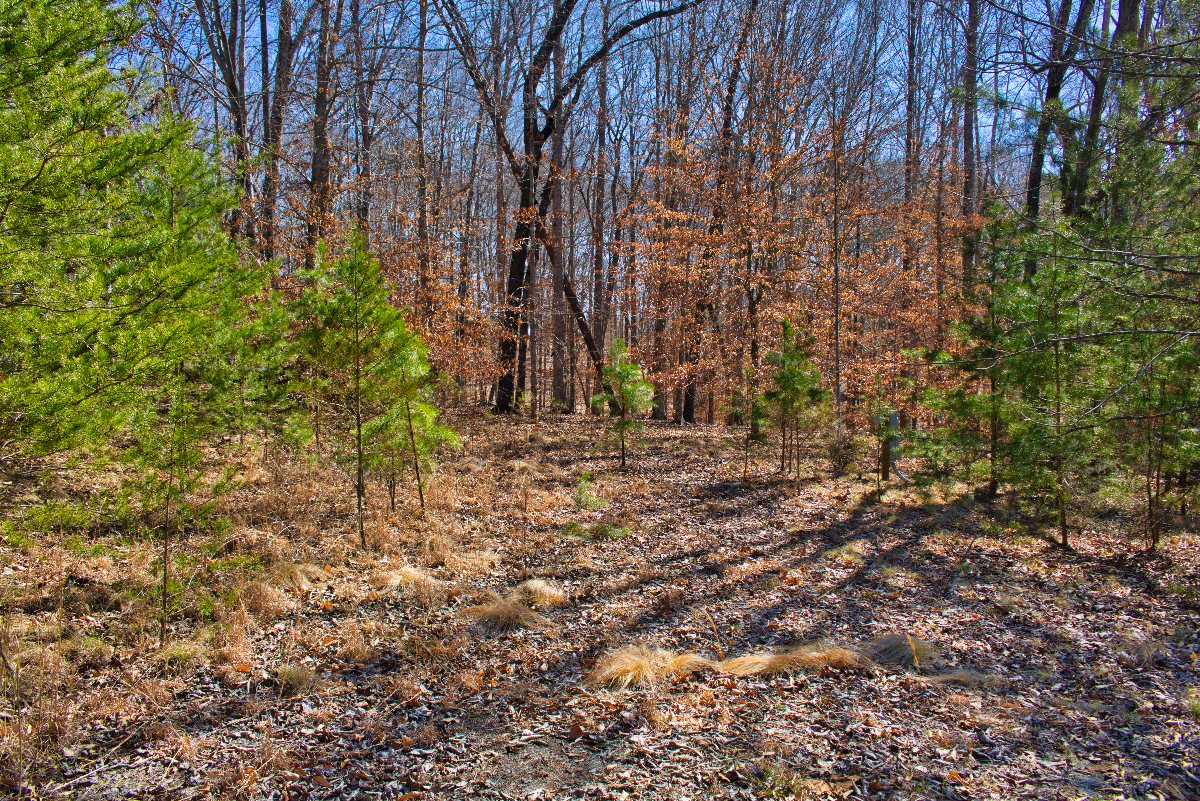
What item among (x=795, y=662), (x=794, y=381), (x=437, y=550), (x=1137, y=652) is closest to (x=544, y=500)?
(x=437, y=550)

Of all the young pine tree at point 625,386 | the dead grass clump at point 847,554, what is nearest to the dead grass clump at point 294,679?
the dead grass clump at point 847,554

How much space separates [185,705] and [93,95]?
352 cm

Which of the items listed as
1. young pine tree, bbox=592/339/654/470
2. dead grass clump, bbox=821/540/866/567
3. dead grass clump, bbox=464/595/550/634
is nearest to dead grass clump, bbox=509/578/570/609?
dead grass clump, bbox=464/595/550/634

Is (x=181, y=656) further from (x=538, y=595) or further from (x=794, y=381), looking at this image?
(x=794, y=381)

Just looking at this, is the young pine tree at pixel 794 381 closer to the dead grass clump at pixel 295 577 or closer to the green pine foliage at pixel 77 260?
the dead grass clump at pixel 295 577

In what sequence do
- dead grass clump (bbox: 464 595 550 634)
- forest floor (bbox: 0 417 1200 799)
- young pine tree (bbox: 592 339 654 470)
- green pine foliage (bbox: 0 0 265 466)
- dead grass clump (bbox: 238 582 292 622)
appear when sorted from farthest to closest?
young pine tree (bbox: 592 339 654 470) → dead grass clump (bbox: 464 595 550 634) → dead grass clump (bbox: 238 582 292 622) → green pine foliage (bbox: 0 0 265 466) → forest floor (bbox: 0 417 1200 799)

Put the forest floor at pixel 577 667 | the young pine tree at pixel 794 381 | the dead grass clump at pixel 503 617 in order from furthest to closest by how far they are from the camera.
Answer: the young pine tree at pixel 794 381 < the dead grass clump at pixel 503 617 < the forest floor at pixel 577 667

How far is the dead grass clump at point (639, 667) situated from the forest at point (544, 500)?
4cm

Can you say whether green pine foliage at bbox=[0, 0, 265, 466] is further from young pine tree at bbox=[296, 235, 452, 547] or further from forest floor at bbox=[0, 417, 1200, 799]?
young pine tree at bbox=[296, 235, 452, 547]

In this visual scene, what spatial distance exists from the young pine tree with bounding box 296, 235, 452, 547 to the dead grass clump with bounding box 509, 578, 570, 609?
5.95 ft

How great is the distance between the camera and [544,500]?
8797 mm

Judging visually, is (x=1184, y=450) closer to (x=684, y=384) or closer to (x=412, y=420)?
(x=412, y=420)

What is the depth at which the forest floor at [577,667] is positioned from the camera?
10.3 feet

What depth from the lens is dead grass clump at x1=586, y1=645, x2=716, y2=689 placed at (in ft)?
13.5
